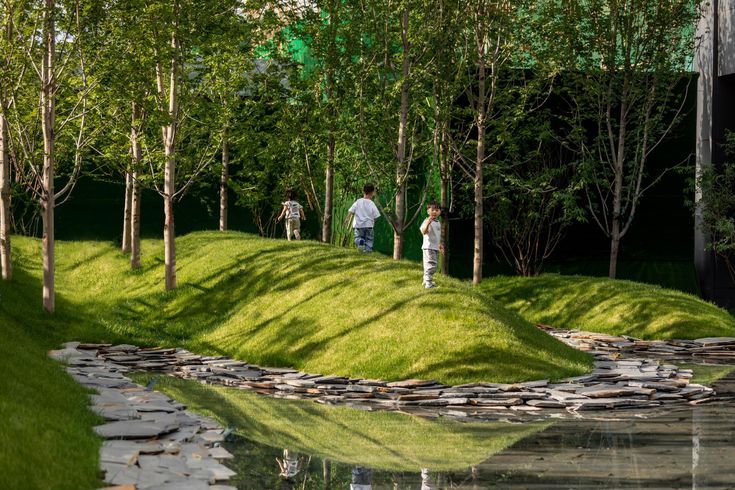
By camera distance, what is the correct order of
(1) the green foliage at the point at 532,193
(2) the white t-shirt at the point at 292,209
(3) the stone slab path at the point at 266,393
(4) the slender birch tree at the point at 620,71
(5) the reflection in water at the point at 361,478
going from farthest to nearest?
(2) the white t-shirt at the point at 292,209 < (1) the green foliage at the point at 532,193 < (4) the slender birch tree at the point at 620,71 < (3) the stone slab path at the point at 266,393 < (5) the reflection in water at the point at 361,478

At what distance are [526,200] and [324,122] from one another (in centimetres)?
584

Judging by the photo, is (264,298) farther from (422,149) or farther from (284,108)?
(284,108)

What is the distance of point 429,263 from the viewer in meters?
19.4

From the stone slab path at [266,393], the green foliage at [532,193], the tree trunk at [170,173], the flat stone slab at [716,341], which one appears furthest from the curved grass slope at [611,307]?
the tree trunk at [170,173]

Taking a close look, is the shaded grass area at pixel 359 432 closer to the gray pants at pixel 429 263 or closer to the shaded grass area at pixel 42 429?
the shaded grass area at pixel 42 429

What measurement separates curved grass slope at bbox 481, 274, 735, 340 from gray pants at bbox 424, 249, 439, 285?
625 centimetres

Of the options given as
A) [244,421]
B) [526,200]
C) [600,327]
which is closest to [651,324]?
[600,327]

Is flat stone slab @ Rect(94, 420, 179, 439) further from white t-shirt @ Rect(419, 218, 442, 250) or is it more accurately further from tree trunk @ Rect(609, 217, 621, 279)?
tree trunk @ Rect(609, 217, 621, 279)

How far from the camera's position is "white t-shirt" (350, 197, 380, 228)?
25156mm

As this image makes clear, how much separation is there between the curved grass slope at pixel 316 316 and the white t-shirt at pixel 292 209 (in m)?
1.66

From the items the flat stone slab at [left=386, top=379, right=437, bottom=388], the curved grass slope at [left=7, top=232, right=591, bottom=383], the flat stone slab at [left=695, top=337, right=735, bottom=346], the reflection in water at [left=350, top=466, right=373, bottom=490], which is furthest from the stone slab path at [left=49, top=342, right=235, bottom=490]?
the flat stone slab at [left=695, top=337, right=735, bottom=346]

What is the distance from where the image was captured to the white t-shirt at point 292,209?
3009cm

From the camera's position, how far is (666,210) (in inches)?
1199

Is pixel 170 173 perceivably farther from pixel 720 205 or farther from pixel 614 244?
pixel 720 205
